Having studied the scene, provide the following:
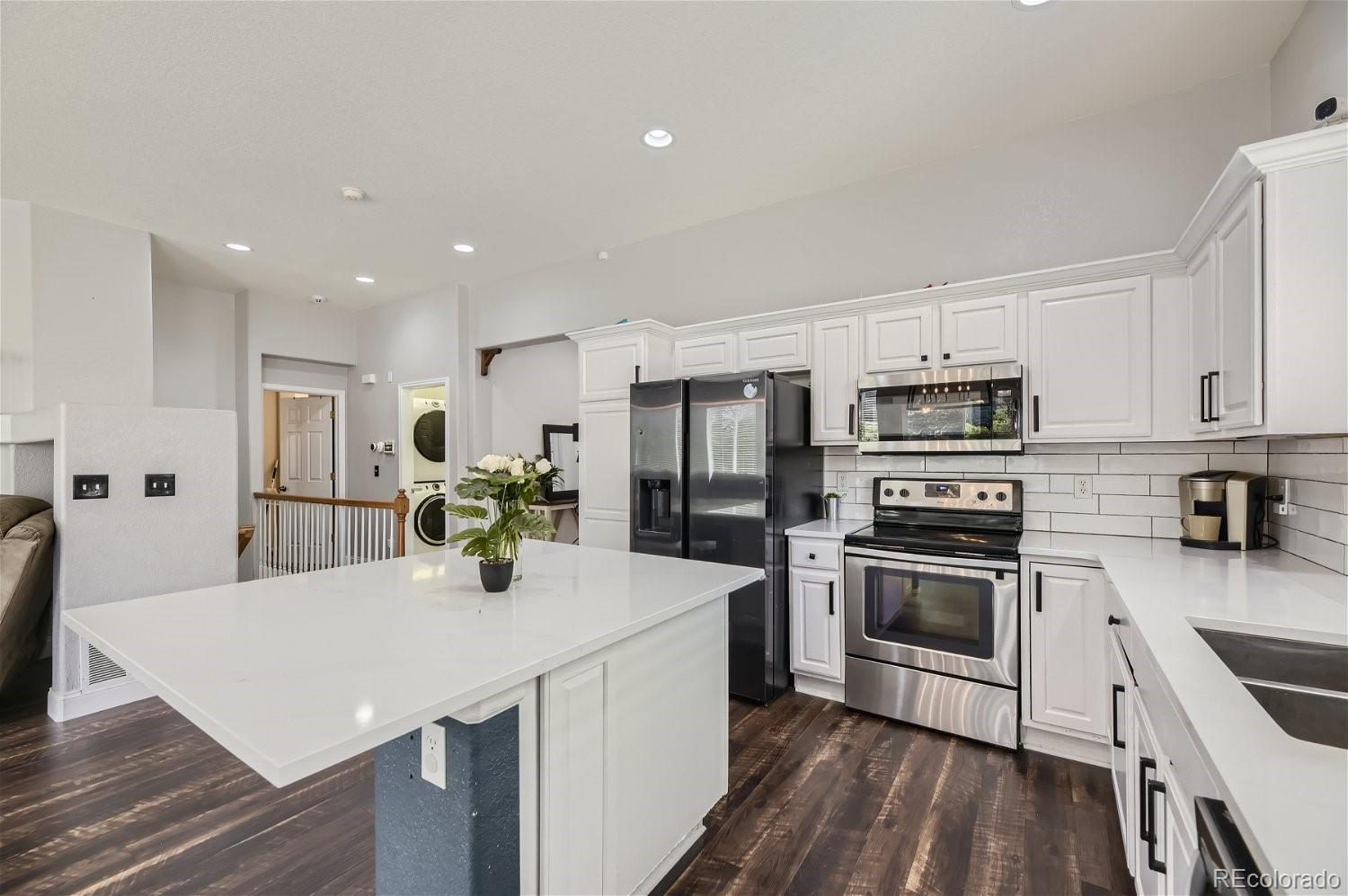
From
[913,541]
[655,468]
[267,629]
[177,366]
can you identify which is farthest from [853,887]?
[177,366]

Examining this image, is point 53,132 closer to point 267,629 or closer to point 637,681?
point 267,629

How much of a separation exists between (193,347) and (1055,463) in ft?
23.9

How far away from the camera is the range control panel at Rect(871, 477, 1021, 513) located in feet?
10.1

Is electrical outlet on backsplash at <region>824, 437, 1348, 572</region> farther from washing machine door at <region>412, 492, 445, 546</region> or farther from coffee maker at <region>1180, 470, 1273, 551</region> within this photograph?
washing machine door at <region>412, 492, 445, 546</region>

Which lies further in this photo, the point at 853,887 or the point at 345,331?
the point at 345,331

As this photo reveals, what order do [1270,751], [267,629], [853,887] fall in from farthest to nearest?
1. [853,887]
2. [267,629]
3. [1270,751]

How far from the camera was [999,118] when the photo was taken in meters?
3.02

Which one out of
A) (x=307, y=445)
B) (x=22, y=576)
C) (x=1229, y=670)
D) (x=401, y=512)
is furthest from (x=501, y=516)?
(x=307, y=445)

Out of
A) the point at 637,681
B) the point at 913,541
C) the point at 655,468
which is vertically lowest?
the point at 637,681

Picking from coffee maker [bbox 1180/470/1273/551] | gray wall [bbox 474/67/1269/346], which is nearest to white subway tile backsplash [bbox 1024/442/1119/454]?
coffee maker [bbox 1180/470/1273/551]

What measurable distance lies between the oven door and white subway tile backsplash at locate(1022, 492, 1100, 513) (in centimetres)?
67

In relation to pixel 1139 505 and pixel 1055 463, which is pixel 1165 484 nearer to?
pixel 1139 505

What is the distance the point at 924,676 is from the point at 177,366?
22.6ft

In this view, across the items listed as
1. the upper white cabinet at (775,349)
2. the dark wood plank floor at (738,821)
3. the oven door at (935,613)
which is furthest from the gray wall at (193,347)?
the oven door at (935,613)
